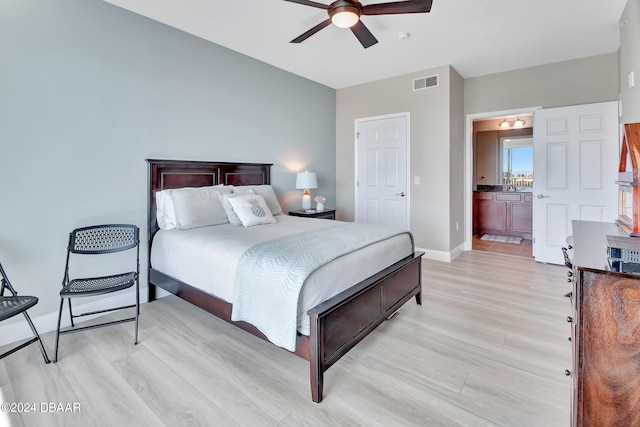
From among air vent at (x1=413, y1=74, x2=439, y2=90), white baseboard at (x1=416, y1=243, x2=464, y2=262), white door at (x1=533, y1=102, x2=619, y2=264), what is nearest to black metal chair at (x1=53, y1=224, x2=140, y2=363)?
white baseboard at (x1=416, y1=243, x2=464, y2=262)

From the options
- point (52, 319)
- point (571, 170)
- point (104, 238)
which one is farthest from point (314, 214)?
point (571, 170)

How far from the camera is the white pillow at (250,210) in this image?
304 cm

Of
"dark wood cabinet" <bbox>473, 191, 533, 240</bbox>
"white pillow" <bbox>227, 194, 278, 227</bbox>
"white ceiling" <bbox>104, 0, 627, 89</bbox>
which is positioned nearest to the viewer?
"white ceiling" <bbox>104, 0, 627, 89</bbox>

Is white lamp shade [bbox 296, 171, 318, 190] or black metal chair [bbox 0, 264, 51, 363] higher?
white lamp shade [bbox 296, 171, 318, 190]

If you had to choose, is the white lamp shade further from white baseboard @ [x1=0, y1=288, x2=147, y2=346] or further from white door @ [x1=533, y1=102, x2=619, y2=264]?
white door @ [x1=533, y1=102, x2=619, y2=264]

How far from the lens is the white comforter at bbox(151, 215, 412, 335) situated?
1.86m

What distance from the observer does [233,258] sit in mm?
2111

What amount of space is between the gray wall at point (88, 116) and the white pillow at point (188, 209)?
233 mm

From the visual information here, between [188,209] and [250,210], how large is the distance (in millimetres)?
566

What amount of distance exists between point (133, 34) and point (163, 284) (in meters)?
2.32

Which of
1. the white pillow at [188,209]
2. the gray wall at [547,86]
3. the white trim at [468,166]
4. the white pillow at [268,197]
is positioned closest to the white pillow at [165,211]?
the white pillow at [188,209]

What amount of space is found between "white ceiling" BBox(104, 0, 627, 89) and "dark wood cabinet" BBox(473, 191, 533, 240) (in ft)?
8.55

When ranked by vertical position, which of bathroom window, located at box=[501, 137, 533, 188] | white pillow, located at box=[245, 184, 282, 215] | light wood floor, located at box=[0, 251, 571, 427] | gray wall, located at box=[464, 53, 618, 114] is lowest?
light wood floor, located at box=[0, 251, 571, 427]

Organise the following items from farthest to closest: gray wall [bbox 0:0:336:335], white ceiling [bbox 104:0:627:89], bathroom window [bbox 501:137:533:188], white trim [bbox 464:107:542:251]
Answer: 1. bathroom window [bbox 501:137:533:188]
2. white trim [bbox 464:107:542:251]
3. white ceiling [bbox 104:0:627:89]
4. gray wall [bbox 0:0:336:335]
